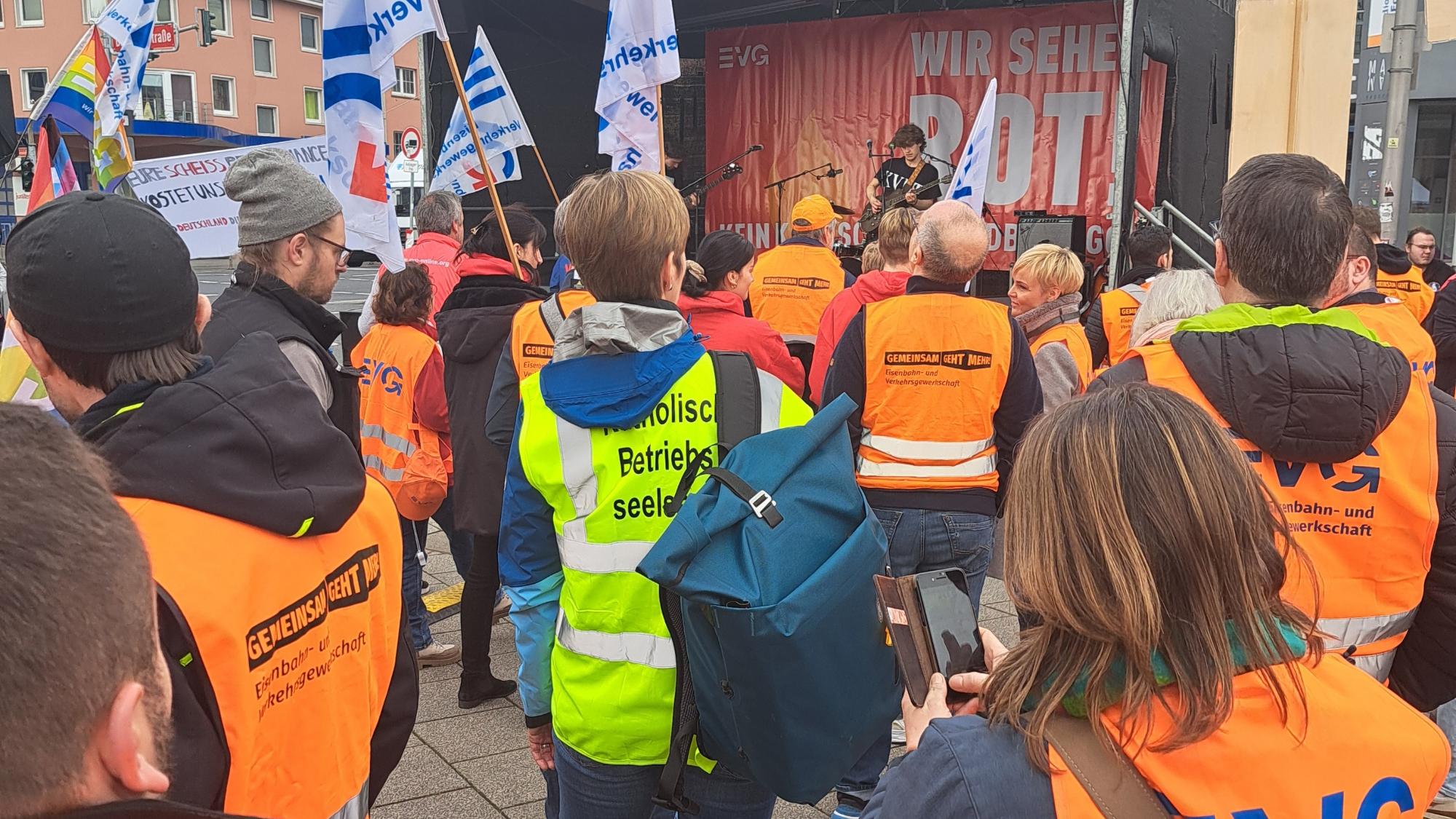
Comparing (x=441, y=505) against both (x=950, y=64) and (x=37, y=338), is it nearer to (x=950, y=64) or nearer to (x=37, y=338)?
(x=37, y=338)

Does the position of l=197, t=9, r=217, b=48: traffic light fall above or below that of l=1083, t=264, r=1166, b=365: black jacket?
above

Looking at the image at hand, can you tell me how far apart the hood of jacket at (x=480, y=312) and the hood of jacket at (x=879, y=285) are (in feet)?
4.17

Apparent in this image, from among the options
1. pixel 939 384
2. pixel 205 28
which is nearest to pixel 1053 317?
pixel 939 384

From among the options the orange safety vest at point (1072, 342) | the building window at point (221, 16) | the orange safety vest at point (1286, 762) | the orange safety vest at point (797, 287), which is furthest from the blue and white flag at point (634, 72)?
the building window at point (221, 16)

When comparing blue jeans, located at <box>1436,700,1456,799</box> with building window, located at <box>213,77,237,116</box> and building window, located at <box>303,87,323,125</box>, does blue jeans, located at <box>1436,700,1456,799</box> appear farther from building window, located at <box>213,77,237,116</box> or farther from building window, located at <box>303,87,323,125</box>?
building window, located at <box>303,87,323,125</box>

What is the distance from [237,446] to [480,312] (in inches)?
115

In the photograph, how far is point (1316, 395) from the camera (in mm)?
2059

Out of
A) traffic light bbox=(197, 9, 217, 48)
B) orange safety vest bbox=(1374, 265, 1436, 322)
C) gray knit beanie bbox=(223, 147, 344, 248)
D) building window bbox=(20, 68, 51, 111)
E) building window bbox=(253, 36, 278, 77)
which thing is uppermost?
building window bbox=(253, 36, 278, 77)

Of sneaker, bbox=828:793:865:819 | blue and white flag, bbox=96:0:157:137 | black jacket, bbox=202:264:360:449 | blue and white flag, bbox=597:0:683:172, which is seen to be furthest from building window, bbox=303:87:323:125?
sneaker, bbox=828:793:865:819

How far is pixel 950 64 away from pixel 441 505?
947 centimetres

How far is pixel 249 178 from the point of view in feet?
9.29

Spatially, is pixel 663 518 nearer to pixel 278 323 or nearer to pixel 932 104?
pixel 278 323

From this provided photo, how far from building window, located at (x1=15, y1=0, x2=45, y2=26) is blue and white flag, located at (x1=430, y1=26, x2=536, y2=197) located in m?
53.5

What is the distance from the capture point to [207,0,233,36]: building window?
51.6 meters
